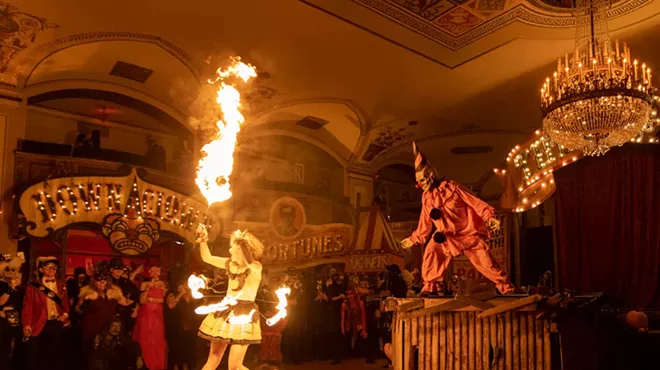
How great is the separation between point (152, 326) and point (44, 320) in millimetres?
1738

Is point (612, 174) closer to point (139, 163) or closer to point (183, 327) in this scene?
point (183, 327)

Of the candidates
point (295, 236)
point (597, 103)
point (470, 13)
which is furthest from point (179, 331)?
point (597, 103)

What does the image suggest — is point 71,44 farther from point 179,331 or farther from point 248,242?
point 179,331

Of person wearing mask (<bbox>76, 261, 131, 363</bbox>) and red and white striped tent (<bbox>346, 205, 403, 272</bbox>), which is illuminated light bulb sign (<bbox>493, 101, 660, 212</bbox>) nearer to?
red and white striped tent (<bbox>346, 205, 403, 272</bbox>)

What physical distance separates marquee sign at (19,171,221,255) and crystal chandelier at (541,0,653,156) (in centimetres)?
686

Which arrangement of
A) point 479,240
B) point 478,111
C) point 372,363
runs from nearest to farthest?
point 479,240
point 372,363
point 478,111

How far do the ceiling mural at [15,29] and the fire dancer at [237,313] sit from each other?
4539 millimetres

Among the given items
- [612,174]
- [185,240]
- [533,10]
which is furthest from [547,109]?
[185,240]

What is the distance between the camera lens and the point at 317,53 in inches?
398

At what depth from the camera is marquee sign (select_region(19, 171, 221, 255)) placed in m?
9.81

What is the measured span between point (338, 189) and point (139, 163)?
549 centimetres

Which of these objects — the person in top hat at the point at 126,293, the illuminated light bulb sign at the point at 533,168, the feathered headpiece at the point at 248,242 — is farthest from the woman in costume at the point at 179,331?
the illuminated light bulb sign at the point at 533,168

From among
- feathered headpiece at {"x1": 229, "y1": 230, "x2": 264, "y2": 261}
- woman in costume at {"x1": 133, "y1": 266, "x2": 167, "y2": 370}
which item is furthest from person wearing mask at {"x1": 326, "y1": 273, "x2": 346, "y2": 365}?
feathered headpiece at {"x1": 229, "y1": 230, "x2": 264, "y2": 261}

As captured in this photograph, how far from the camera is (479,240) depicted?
6617 millimetres
